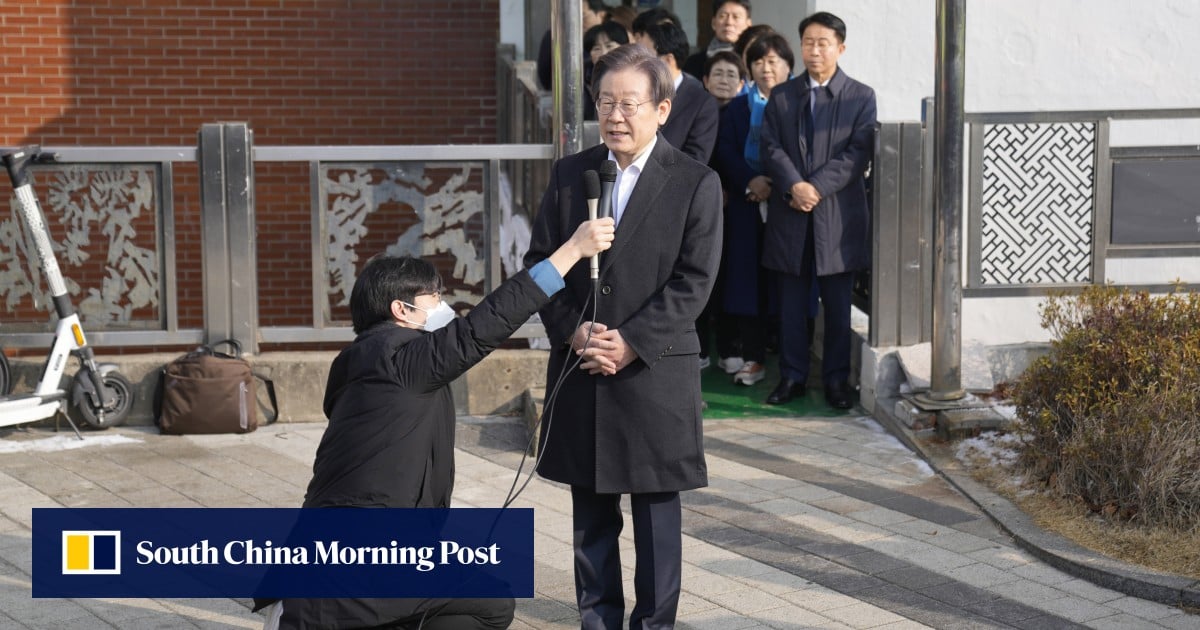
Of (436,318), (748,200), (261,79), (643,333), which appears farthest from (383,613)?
(261,79)

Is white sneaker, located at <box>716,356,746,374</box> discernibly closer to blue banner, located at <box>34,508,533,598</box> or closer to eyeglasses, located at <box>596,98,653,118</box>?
blue banner, located at <box>34,508,533,598</box>

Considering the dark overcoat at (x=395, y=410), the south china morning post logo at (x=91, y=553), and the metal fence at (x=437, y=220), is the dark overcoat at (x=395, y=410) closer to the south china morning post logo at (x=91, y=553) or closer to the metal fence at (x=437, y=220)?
the south china morning post logo at (x=91, y=553)

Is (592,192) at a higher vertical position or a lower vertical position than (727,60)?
lower

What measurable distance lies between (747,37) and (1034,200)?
223 cm

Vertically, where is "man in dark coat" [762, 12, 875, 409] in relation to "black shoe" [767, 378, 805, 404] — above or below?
above

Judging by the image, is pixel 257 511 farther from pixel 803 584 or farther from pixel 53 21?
pixel 53 21

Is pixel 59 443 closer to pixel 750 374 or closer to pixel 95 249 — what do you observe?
pixel 95 249

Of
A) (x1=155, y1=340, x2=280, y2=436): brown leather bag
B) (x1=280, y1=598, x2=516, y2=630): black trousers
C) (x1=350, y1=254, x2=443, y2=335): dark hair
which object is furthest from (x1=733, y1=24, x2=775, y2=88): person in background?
(x1=280, y1=598, x2=516, y2=630): black trousers

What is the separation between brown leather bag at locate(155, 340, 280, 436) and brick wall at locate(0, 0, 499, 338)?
4.07 meters

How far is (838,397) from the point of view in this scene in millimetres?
8531

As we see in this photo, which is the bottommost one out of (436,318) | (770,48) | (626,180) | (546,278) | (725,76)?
(436,318)

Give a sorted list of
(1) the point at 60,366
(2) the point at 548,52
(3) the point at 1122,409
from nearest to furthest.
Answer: (3) the point at 1122,409 < (1) the point at 60,366 < (2) the point at 548,52

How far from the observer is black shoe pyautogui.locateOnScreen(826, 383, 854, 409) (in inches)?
335

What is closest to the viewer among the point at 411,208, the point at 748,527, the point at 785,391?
the point at 748,527
